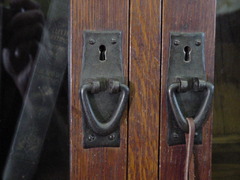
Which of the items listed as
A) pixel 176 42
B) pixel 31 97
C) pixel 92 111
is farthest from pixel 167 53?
pixel 31 97

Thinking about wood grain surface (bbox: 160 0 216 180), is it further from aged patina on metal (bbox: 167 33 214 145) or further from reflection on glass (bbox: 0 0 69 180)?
reflection on glass (bbox: 0 0 69 180)

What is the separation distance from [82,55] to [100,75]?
0.04 metres

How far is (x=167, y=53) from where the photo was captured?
489 millimetres

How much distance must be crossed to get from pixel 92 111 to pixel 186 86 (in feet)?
0.43

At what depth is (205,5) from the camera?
50 cm

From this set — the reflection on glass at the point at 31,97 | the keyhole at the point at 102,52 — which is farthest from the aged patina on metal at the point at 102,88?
the reflection on glass at the point at 31,97

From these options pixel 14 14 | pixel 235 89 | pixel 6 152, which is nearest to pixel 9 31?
pixel 14 14

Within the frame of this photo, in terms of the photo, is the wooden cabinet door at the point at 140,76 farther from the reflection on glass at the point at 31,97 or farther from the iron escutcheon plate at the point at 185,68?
the reflection on glass at the point at 31,97

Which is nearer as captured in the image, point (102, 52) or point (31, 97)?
point (102, 52)

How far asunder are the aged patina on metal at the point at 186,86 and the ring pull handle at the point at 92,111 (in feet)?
0.21

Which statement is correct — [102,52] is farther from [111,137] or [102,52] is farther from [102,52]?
[111,137]

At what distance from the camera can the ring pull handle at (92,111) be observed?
46 centimetres

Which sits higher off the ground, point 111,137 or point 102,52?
point 102,52

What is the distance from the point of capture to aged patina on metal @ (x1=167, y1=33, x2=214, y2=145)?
49 centimetres
